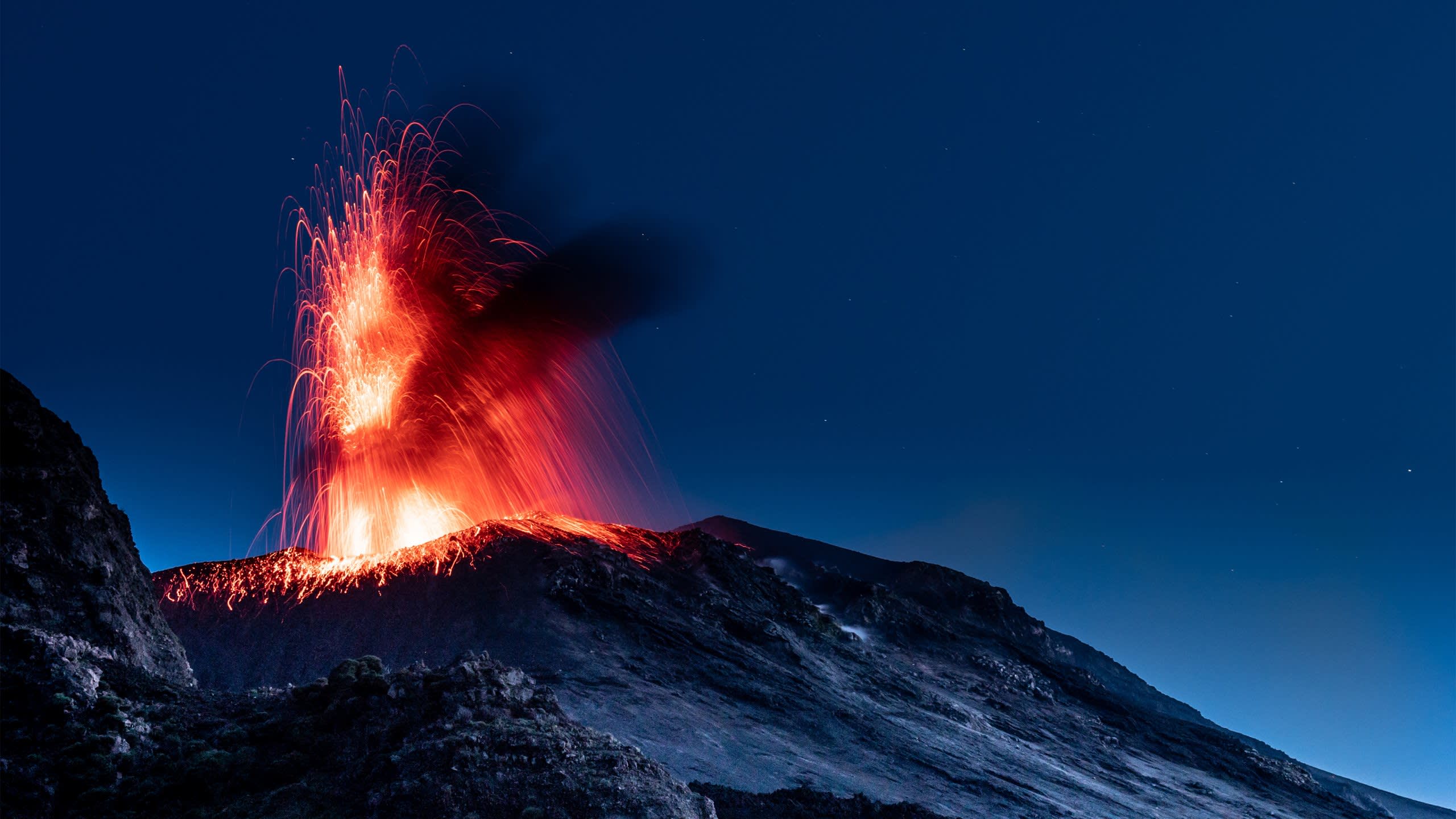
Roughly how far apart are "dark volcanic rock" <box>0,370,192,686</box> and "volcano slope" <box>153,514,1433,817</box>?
9.33 meters

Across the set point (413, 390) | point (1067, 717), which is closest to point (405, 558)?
point (413, 390)

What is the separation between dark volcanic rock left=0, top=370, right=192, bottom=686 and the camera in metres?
16.5

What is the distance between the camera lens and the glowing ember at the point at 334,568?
36.0m

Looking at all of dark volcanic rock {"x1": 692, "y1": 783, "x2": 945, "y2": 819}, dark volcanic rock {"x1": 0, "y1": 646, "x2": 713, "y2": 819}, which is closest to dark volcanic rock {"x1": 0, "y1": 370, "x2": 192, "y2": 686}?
dark volcanic rock {"x1": 0, "y1": 646, "x2": 713, "y2": 819}

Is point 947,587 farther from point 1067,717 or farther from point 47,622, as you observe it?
point 47,622

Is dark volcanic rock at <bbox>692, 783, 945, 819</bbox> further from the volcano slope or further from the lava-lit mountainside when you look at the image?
the volcano slope

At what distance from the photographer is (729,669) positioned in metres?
32.6

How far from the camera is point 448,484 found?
46.9 meters

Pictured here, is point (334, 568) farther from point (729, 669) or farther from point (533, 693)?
point (533, 693)

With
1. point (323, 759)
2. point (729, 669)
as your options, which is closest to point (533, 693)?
point (323, 759)

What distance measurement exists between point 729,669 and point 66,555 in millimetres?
22407

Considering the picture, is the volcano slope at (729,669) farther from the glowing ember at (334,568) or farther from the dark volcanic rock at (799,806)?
the dark volcanic rock at (799,806)

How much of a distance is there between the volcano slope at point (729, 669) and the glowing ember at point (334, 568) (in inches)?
5.2

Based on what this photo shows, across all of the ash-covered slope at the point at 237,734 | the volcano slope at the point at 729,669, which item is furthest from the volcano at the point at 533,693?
the volcano slope at the point at 729,669
